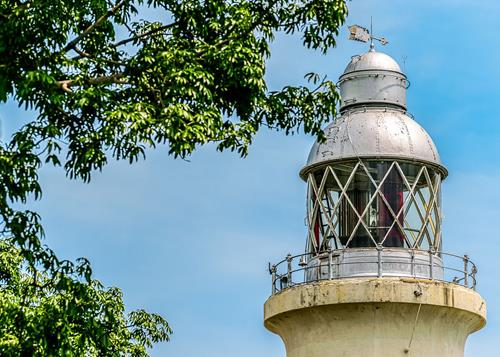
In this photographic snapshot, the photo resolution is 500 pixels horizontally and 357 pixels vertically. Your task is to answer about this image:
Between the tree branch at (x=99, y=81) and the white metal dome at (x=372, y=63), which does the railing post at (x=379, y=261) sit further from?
the tree branch at (x=99, y=81)

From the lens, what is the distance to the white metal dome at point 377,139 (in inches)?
1012

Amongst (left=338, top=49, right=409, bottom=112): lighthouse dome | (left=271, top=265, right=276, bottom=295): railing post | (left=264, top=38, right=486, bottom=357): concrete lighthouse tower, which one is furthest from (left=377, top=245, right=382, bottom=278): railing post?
(left=338, top=49, right=409, bottom=112): lighthouse dome

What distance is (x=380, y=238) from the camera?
83.5 ft

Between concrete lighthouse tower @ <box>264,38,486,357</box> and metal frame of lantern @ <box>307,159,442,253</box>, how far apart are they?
0.07 ft

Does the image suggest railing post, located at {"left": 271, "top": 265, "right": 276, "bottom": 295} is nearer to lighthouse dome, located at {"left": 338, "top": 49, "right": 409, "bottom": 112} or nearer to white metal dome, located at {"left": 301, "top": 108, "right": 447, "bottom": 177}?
white metal dome, located at {"left": 301, "top": 108, "right": 447, "bottom": 177}

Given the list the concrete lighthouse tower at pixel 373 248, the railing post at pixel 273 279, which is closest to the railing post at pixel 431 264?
the concrete lighthouse tower at pixel 373 248

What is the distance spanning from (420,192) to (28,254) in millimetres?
10656

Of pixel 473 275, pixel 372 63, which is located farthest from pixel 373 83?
pixel 473 275

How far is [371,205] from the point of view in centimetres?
2562

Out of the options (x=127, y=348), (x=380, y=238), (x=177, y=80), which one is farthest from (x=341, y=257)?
(x=177, y=80)

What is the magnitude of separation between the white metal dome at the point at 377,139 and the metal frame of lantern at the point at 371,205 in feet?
0.58

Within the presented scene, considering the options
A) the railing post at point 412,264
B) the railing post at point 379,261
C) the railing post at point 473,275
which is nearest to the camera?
the railing post at point 379,261

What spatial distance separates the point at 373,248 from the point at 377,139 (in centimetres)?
234

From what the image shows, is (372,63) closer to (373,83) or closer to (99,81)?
(373,83)
